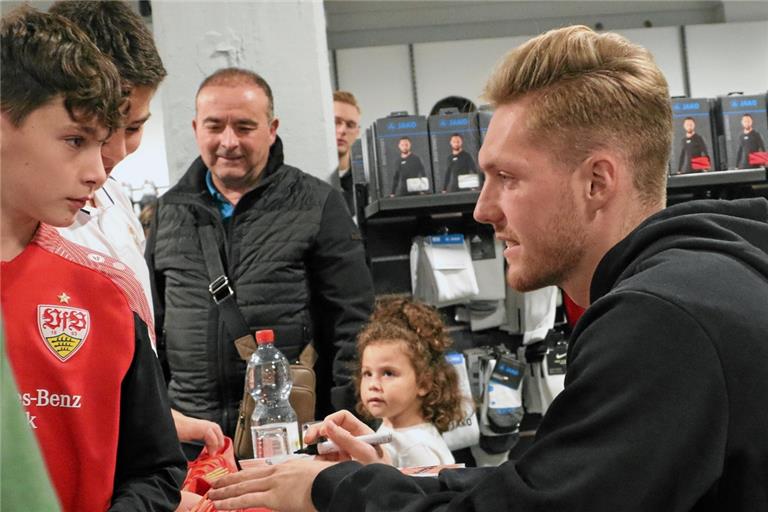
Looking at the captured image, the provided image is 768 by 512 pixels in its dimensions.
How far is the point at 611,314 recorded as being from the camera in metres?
1.18

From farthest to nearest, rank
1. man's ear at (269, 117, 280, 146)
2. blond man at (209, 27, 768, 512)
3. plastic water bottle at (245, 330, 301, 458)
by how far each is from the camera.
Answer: man's ear at (269, 117, 280, 146) → plastic water bottle at (245, 330, 301, 458) → blond man at (209, 27, 768, 512)

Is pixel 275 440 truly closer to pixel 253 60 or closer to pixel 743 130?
pixel 253 60

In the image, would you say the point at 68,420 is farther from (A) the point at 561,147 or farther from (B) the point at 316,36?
(B) the point at 316,36

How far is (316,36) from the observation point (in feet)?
12.9

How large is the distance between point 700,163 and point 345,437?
3.52 meters

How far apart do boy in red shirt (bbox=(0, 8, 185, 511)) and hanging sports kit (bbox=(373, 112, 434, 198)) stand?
9.51 feet

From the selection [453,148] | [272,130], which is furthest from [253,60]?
[453,148]

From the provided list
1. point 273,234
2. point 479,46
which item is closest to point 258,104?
point 273,234

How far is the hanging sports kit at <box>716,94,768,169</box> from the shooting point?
15.3 ft

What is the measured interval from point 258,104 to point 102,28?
126 centimetres

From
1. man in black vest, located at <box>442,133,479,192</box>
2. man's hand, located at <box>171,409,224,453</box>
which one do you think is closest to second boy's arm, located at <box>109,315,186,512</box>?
man's hand, located at <box>171,409,224,453</box>

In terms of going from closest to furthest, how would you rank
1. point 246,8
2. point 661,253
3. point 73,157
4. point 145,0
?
point 661,253 < point 73,157 < point 246,8 < point 145,0

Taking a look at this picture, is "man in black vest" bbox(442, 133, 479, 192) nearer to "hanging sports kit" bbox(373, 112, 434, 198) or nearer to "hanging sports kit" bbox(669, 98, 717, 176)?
"hanging sports kit" bbox(373, 112, 434, 198)

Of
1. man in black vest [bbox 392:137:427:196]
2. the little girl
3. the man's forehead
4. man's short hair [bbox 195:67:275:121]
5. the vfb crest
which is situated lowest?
the little girl
